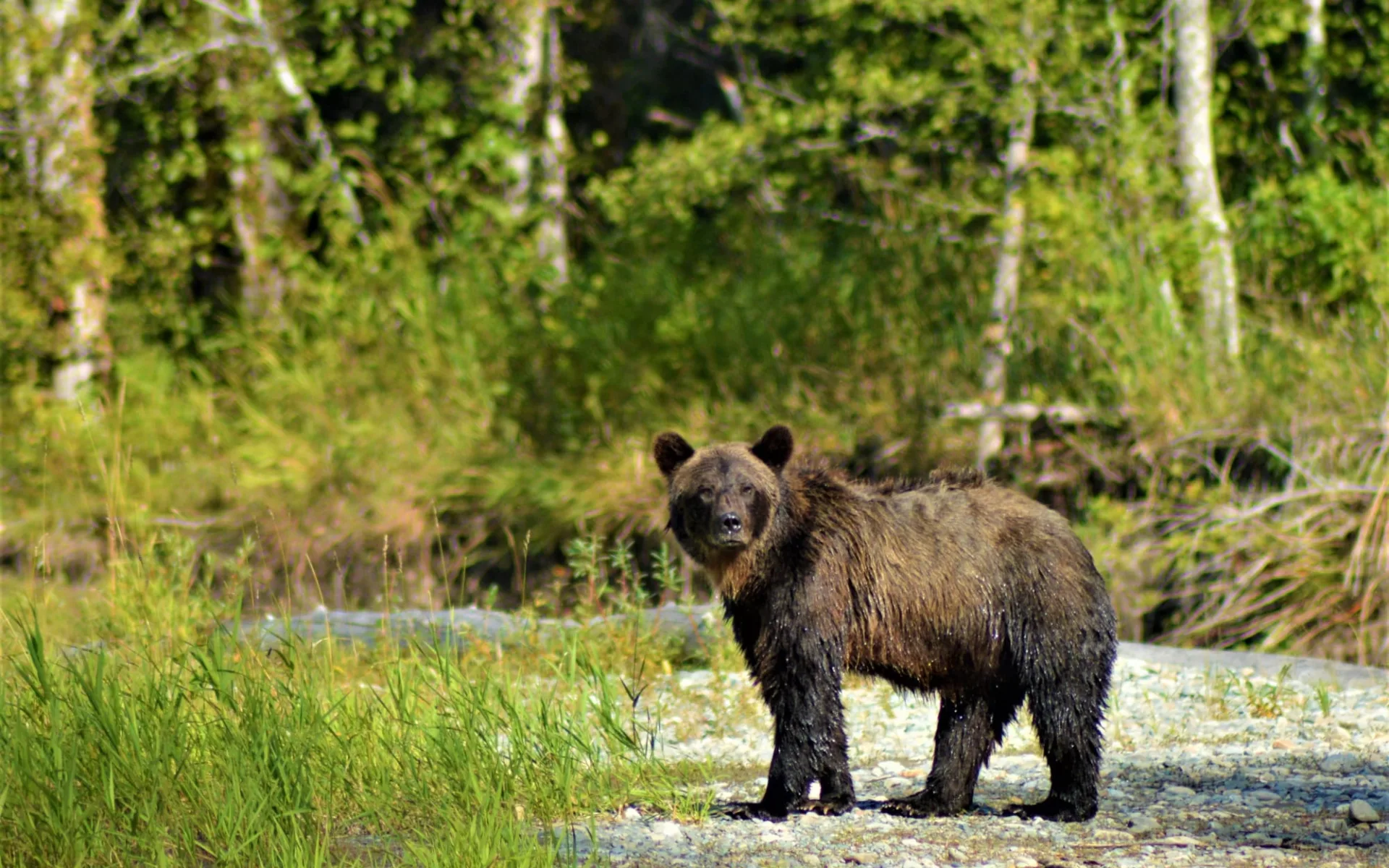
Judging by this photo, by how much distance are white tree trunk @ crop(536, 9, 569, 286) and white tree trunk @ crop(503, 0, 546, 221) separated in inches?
6.3

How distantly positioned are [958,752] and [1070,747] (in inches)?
16.0

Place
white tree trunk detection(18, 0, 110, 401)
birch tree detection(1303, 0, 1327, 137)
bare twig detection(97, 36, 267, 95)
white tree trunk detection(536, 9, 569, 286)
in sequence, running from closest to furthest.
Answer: birch tree detection(1303, 0, 1327, 137) → white tree trunk detection(18, 0, 110, 401) → bare twig detection(97, 36, 267, 95) → white tree trunk detection(536, 9, 569, 286)

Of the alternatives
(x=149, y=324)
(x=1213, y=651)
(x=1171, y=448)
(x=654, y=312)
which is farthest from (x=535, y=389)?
(x=1213, y=651)

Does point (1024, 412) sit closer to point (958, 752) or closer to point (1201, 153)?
point (1201, 153)

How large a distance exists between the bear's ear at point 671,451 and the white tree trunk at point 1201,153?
6862mm

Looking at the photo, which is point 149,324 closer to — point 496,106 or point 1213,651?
point 496,106

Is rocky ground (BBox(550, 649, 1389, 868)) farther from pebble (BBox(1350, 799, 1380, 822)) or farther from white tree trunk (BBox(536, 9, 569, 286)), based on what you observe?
white tree trunk (BBox(536, 9, 569, 286))

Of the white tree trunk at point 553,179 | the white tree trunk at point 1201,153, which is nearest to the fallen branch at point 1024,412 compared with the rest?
the white tree trunk at point 1201,153

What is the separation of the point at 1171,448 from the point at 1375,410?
1410 millimetres

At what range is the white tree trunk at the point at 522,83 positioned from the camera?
15.2 metres

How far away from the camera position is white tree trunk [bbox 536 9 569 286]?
50.7ft

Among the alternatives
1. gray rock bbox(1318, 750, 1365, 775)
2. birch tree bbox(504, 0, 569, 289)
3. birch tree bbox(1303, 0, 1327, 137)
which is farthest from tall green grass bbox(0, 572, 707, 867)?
birch tree bbox(1303, 0, 1327, 137)

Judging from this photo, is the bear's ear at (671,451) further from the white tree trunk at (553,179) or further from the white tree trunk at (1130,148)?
the white tree trunk at (553,179)

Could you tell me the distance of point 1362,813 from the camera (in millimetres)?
5574
